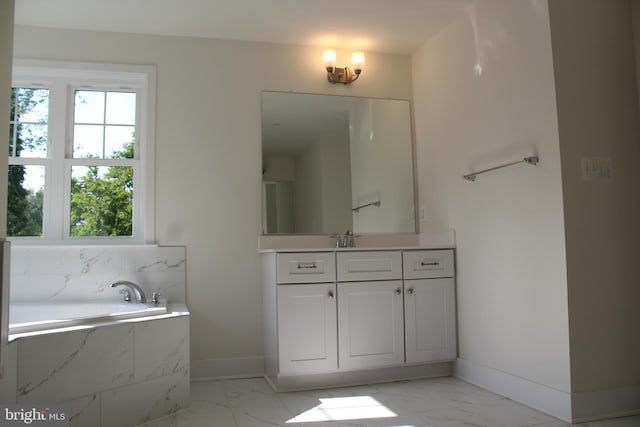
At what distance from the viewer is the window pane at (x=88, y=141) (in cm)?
346

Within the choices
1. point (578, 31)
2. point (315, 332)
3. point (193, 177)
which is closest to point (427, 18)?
point (578, 31)

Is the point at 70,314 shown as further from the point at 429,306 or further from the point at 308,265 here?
the point at 429,306

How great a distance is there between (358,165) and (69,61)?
2021 millimetres

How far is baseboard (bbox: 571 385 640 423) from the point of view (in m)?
2.39

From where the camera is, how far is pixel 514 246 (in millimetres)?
2779

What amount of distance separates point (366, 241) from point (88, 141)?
2.00m

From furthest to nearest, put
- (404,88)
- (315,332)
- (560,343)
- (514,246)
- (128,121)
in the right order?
(404,88) → (128,121) → (315,332) → (514,246) → (560,343)

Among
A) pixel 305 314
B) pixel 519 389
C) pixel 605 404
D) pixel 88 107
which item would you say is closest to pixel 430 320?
pixel 519 389

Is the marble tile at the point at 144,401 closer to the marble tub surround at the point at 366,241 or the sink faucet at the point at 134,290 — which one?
the sink faucet at the point at 134,290

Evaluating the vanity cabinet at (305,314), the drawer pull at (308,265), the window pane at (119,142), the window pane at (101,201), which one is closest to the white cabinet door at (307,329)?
the vanity cabinet at (305,314)

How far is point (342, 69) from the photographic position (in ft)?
12.4

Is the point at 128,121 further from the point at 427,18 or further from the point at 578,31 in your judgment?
the point at 578,31

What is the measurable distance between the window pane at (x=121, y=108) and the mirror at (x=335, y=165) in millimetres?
891

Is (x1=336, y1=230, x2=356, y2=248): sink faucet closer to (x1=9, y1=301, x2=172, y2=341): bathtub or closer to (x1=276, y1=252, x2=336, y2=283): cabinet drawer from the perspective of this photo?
(x1=276, y1=252, x2=336, y2=283): cabinet drawer
